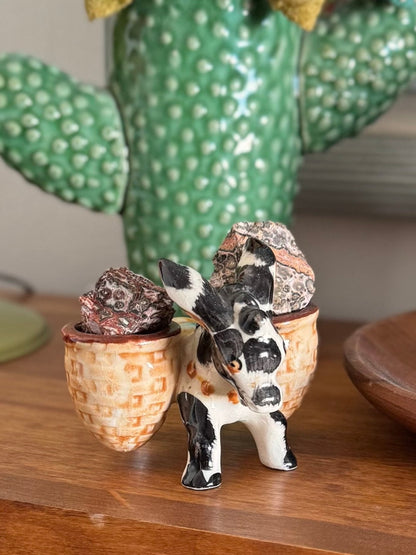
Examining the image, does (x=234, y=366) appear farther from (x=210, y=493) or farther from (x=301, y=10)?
(x=301, y=10)

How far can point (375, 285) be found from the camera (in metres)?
0.74

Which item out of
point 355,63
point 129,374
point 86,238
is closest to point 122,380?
point 129,374

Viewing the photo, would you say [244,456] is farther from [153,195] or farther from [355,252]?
[355,252]

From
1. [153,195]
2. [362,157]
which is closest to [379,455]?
[153,195]

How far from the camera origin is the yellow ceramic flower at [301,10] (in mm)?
490

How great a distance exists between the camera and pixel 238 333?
35 cm

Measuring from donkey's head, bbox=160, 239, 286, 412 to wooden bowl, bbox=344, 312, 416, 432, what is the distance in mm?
64

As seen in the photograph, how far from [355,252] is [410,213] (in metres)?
0.07

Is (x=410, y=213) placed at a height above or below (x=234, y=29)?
below

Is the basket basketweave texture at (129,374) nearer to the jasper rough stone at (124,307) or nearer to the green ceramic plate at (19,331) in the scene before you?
the jasper rough stone at (124,307)

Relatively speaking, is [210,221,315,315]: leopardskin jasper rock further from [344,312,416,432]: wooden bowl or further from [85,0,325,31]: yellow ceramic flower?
[85,0,325,31]: yellow ceramic flower

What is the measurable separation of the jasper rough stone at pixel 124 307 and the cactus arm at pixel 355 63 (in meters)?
0.23

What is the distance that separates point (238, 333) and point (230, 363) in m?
0.01

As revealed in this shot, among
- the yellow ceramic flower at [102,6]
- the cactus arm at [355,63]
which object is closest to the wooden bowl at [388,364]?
the cactus arm at [355,63]
